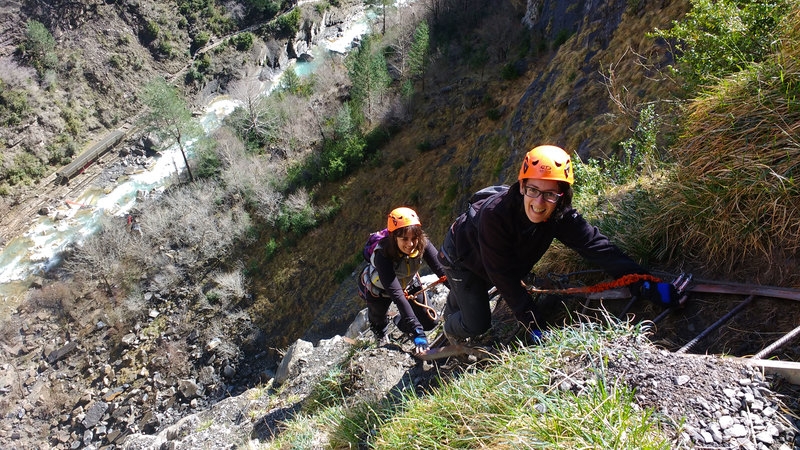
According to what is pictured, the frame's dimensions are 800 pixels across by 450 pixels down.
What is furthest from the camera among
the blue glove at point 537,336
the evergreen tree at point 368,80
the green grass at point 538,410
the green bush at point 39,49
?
the green bush at point 39,49

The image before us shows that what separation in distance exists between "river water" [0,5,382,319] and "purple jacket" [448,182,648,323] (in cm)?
2951

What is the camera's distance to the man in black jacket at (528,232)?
296 centimetres

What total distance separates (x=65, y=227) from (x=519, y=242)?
111ft

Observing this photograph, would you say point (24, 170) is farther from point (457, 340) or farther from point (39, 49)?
point (457, 340)

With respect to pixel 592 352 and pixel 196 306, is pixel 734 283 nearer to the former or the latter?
pixel 592 352

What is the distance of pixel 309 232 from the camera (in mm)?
22812

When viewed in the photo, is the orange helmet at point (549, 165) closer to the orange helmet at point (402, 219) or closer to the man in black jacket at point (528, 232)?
the man in black jacket at point (528, 232)

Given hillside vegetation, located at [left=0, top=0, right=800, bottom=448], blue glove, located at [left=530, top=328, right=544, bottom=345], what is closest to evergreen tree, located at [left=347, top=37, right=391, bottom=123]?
hillside vegetation, located at [left=0, top=0, right=800, bottom=448]

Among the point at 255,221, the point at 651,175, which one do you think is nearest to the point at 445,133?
the point at 255,221

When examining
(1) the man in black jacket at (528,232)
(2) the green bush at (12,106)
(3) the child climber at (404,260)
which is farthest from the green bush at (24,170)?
(1) the man in black jacket at (528,232)

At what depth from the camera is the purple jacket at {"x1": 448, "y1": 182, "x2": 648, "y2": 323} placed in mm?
3170

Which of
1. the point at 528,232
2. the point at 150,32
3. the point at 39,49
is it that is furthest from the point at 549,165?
the point at 150,32

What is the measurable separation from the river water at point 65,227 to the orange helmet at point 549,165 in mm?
29973

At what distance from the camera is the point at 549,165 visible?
2930 mm
